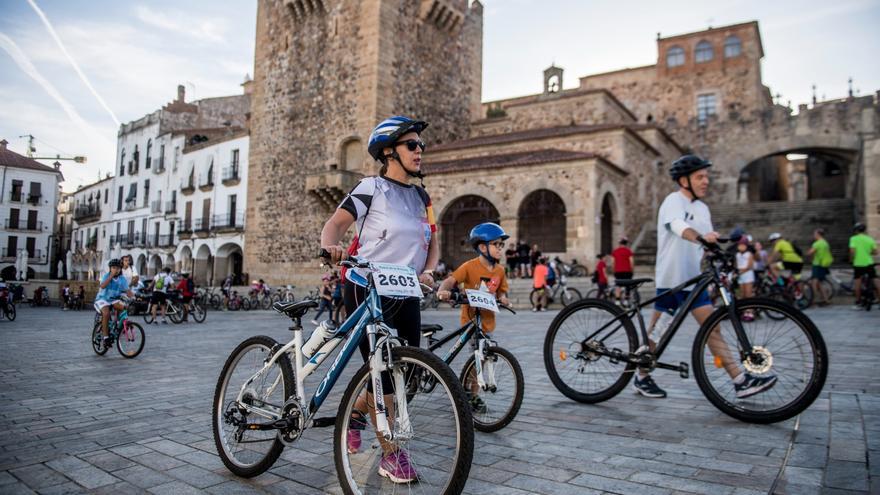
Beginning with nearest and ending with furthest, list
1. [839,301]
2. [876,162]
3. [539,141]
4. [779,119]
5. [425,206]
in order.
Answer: [425,206]
[839,301]
[876,162]
[539,141]
[779,119]

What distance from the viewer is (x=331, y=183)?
2388cm

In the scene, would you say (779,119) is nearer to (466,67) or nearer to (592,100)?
(592,100)

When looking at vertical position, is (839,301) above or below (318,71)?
below

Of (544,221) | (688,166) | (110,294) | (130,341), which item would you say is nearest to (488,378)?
(688,166)

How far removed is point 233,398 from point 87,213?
5374 centimetres

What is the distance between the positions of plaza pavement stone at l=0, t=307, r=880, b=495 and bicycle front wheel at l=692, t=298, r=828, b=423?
132 millimetres

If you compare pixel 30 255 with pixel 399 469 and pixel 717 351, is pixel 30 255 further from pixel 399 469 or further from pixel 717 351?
pixel 717 351

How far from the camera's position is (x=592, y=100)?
26.3 metres

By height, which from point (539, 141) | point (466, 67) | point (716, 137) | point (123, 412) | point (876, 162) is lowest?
point (123, 412)

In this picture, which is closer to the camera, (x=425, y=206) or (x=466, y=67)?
(x=425, y=206)

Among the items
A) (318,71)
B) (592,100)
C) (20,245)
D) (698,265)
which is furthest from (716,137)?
(20,245)

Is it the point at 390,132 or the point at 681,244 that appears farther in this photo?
the point at 681,244

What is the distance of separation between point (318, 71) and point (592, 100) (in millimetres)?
13072

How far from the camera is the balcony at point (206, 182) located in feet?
109
